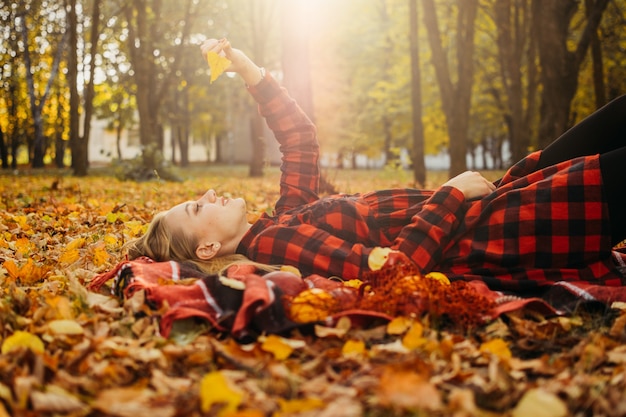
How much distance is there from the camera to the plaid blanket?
2316 millimetres

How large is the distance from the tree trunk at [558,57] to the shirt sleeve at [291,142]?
248 inches

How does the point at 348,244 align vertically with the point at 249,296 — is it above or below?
above

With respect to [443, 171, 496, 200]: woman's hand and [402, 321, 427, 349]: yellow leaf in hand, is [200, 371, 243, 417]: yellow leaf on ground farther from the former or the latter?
[443, 171, 496, 200]: woman's hand

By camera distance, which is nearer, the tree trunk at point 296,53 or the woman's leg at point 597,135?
the woman's leg at point 597,135

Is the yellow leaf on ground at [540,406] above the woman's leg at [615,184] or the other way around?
the other way around

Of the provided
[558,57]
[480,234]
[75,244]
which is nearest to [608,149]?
[480,234]

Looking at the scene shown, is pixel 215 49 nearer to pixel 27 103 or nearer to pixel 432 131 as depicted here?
pixel 432 131

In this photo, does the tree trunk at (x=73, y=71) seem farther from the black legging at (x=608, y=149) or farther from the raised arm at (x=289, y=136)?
the black legging at (x=608, y=149)

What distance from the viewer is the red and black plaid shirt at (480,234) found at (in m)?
2.81

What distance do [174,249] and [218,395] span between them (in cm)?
164

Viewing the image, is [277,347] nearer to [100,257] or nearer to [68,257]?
[100,257]

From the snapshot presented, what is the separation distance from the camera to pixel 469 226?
3.00 meters

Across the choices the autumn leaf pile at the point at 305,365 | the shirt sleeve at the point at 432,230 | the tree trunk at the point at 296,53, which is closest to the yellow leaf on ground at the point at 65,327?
the autumn leaf pile at the point at 305,365

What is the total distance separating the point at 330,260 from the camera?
2939mm
